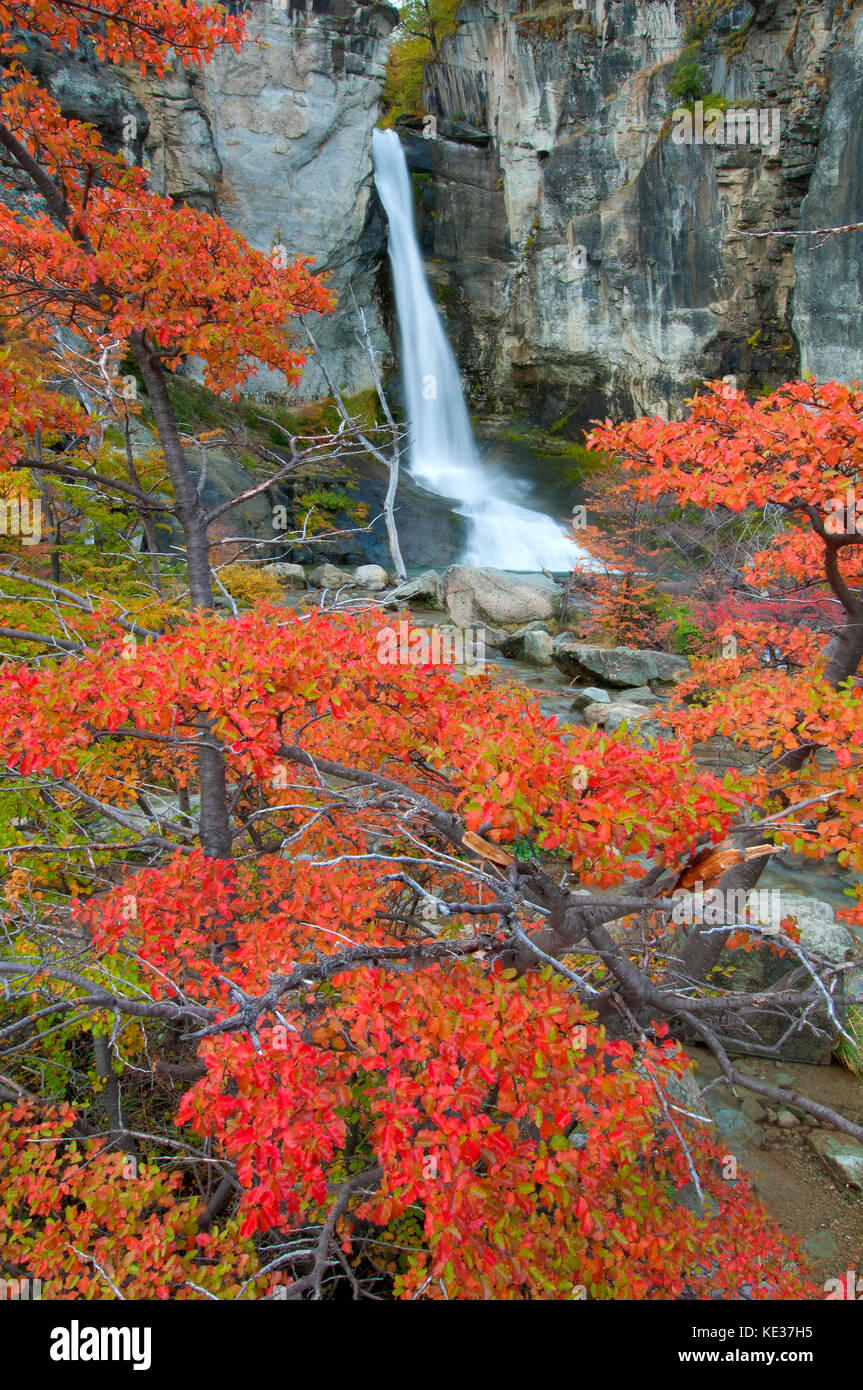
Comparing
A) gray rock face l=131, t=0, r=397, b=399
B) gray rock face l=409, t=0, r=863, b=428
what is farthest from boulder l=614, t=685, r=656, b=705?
gray rock face l=131, t=0, r=397, b=399

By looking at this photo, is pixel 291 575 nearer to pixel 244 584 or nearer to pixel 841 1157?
pixel 244 584

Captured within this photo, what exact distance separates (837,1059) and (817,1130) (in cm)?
88

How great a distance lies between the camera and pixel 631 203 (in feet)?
75.8

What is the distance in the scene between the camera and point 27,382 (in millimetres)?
4477

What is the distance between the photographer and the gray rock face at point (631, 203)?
1897cm

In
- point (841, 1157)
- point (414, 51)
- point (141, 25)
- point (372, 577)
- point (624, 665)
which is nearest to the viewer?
point (141, 25)

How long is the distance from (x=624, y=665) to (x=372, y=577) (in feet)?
31.3

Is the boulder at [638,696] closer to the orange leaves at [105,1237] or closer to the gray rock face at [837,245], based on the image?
the gray rock face at [837,245]

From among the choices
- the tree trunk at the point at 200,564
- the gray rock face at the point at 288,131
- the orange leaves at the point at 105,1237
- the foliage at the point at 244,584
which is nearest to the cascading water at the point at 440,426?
the gray rock face at the point at 288,131

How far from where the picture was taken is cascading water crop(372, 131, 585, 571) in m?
24.9

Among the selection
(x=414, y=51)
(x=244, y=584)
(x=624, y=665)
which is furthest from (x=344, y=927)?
(x=414, y=51)

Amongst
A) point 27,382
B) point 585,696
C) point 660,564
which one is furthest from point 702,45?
point 27,382

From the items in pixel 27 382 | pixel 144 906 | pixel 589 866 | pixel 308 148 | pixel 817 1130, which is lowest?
pixel 817 1130

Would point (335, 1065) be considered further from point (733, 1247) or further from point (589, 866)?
point (733, 1247)
